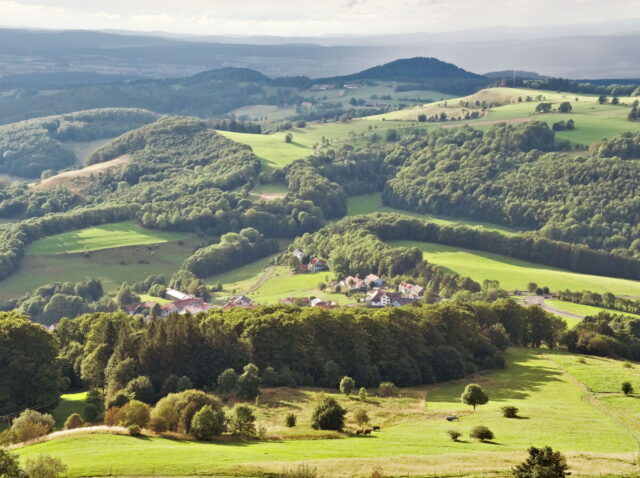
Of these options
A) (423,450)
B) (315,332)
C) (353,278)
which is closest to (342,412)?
(423,450)

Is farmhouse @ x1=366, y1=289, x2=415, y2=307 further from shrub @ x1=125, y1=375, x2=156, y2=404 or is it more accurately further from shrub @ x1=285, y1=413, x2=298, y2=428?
shrub @ x1=285, y1=413, x2=298, y2=428

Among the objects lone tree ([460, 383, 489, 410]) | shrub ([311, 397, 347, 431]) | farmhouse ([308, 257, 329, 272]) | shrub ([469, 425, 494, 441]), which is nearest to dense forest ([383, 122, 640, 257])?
farmhouse ([308, 257, 329, 272])

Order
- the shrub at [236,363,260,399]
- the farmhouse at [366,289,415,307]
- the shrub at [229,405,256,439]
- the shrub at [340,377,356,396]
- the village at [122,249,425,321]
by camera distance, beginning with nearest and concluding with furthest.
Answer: the shrub at [229,405,256,439]
the shrub at [236,363,260,399]
the shrub at [340,377,356,396]
the village at [122,249,425,321]
the farmhouse at [366,289,415,307]

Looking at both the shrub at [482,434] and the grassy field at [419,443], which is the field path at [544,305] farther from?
the shrub at [482,434]

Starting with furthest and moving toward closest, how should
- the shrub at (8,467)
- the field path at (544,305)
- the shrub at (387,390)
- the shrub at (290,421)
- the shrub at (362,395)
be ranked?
1. the field path at (544,305)
2. the shrub at (387,390)
3. the shrub at (362,395)
4. the shrub at (290,421)
5. the shrub at (8,467)

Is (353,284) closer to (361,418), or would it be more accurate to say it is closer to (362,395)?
(362,395)

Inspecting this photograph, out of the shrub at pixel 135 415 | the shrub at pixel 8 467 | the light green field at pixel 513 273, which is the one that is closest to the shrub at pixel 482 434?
the shrub at pixel 135 415
